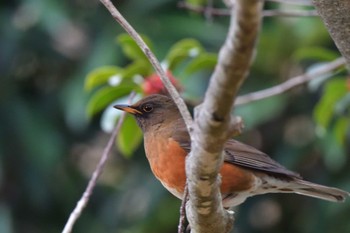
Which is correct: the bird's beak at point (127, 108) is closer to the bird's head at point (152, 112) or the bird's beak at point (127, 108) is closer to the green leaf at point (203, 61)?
the bird's head at point (152, 112)

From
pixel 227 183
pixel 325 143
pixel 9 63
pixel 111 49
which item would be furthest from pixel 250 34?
pixel 9 63

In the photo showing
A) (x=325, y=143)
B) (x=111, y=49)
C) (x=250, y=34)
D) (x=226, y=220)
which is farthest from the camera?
(x=111, y=49)

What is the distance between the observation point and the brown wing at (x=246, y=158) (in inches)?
191

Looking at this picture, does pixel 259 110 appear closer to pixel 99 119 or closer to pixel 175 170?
pixel 99 119

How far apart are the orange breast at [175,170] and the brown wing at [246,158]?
33 millimetres

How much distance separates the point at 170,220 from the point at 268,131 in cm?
128

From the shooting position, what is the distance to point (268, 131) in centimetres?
873

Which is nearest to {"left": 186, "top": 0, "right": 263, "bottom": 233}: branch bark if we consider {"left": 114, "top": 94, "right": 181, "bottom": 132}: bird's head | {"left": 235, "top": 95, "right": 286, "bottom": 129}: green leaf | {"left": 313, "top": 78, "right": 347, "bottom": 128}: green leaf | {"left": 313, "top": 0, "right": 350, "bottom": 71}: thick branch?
{"left": 313, "top": 0, "right": 350, "bottom": 71}: thick branch

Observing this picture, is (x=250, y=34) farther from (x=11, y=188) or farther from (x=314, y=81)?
(x=11, y=188)

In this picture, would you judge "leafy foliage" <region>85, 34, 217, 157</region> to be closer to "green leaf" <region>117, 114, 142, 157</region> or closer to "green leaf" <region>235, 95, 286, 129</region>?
"green leaf" <region>117, 114, 142, 157</region>

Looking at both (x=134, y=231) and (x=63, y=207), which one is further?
(x=63, y=207)

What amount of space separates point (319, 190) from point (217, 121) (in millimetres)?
2484

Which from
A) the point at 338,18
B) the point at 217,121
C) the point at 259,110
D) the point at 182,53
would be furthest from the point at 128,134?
the point at 259,110

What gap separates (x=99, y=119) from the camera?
9.14 meters
